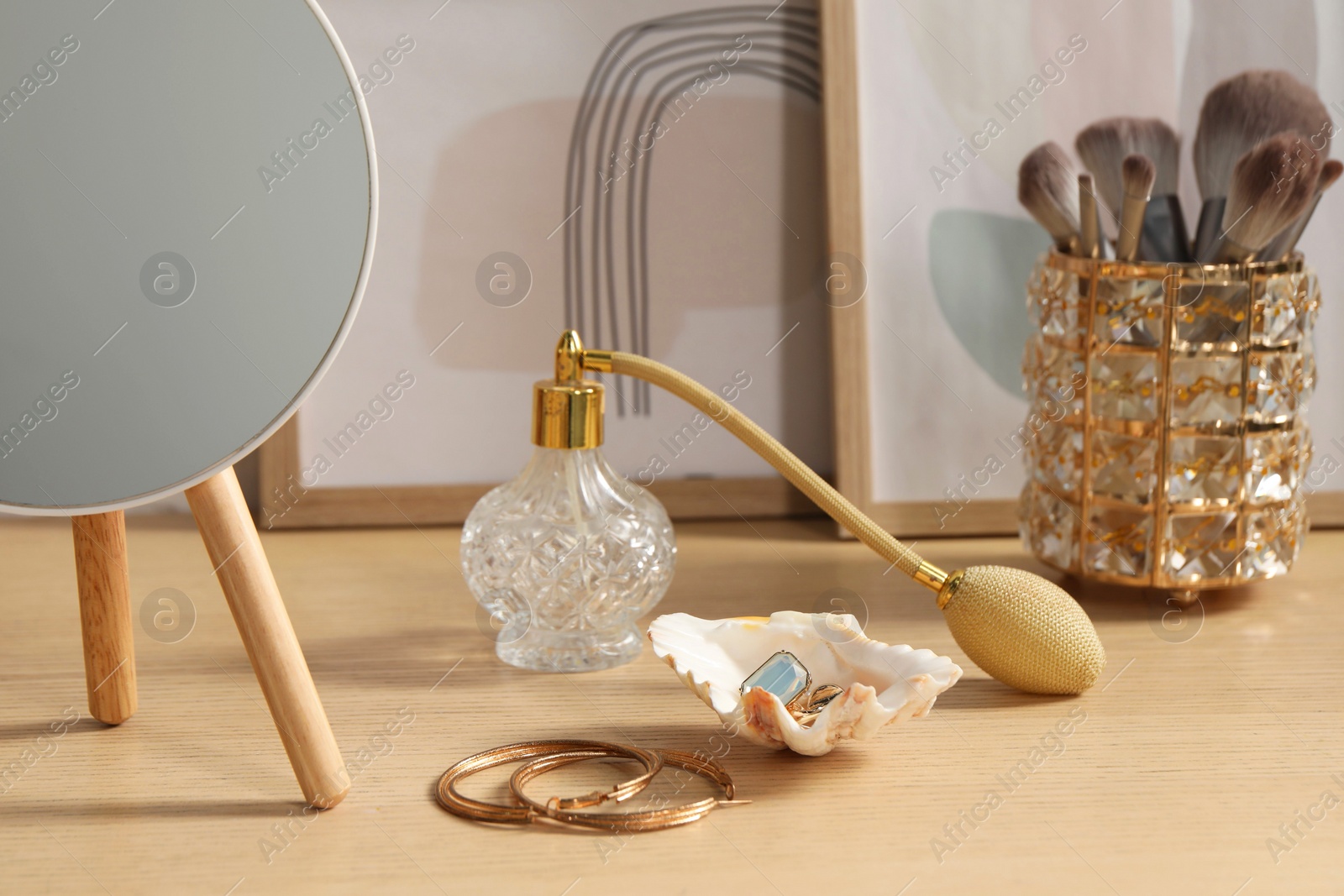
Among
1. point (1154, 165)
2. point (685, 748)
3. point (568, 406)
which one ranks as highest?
point (1154, 165)

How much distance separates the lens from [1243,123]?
0.62 m

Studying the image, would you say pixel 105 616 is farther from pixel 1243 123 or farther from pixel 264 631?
pixel 1243 123

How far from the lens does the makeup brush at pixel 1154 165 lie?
632 millimetres

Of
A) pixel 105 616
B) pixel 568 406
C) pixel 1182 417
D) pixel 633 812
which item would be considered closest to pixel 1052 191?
pixel 1182 417

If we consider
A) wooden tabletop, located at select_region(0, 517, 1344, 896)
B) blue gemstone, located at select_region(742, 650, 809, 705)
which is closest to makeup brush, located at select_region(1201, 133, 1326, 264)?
wooden tabletop, located at select_region(0, 517, 1344, 896)

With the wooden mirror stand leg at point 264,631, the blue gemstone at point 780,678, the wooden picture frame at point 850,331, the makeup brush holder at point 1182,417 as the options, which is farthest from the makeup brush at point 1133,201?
the wooden mirror stand leg at point 264,631

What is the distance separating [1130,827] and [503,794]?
0.73ft

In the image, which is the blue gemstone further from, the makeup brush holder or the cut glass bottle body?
the makeup brush holder

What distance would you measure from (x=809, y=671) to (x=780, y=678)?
1.8 inches

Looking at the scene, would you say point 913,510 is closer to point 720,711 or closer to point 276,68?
point 720,711

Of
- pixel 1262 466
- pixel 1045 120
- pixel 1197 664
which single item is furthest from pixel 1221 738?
pixel 1045 120

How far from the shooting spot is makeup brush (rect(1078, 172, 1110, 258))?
61cm

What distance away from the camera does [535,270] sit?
792 mm

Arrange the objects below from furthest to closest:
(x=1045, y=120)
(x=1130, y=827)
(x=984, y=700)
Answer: (x=1045, y=120) < (x=984, y=700) < (x=1130, y=827)
